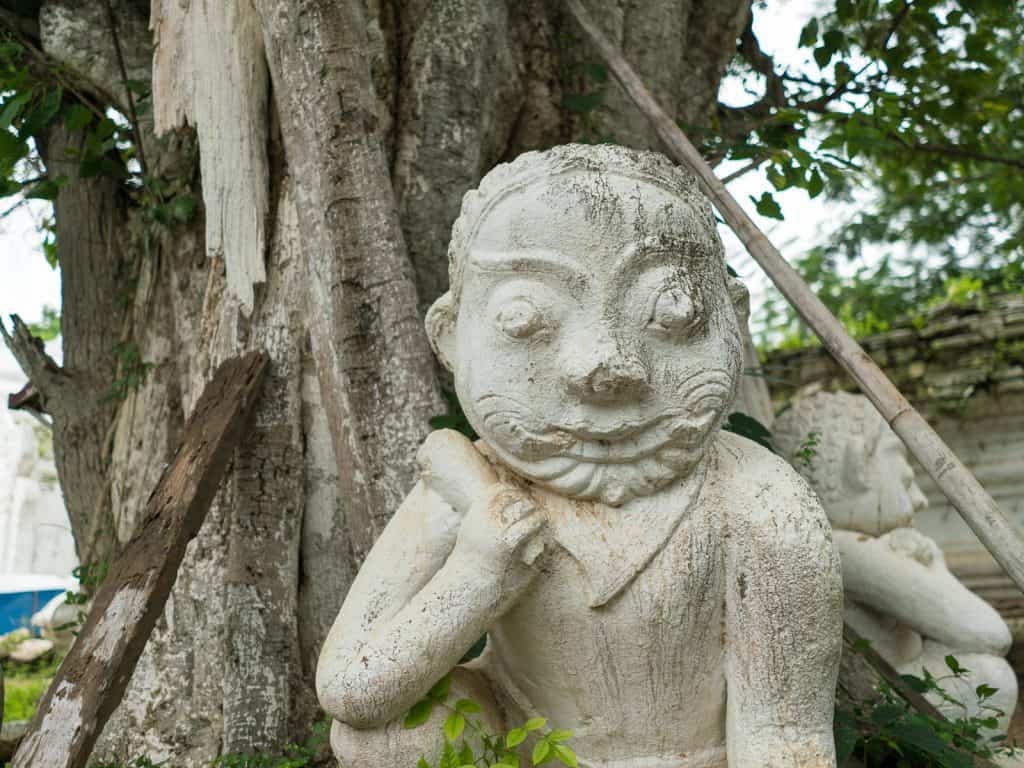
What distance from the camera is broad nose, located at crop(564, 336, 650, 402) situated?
92.7 inches

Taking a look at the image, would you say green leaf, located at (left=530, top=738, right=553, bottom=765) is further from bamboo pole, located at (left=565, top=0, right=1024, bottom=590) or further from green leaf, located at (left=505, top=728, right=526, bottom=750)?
bamboo pole, located at (left=565, top=0, right=1024, bottom=590)

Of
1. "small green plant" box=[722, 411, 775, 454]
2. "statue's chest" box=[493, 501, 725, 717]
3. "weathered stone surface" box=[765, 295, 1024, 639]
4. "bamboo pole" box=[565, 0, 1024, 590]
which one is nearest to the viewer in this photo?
"statue's chest" box=[493, 501, 725, 717]

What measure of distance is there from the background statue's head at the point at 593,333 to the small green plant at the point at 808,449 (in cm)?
205

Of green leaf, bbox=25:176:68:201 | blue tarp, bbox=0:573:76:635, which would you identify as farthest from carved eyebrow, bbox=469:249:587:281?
blue tarp, bbox=0:573:76:635

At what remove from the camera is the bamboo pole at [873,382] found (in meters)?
2.74

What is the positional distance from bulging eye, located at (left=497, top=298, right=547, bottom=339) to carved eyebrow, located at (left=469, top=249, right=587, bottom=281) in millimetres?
73

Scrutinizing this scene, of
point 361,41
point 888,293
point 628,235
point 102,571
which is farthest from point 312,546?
point 888,293

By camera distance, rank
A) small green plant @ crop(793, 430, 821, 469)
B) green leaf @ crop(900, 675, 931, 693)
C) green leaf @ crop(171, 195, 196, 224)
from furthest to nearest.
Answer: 1. green leaf @ crop(171, 195, 196, 224)
2. small green plant @ crop(793, 430, 821, 469)
3. green leaf @ crop(900, 675, 931, 693)

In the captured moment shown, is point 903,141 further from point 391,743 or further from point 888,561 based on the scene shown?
point 391,743

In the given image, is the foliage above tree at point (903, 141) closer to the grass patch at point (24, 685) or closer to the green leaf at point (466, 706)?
the green leaf at point (466, 706)

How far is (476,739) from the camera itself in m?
2.52

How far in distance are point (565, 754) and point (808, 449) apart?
7.93 ft

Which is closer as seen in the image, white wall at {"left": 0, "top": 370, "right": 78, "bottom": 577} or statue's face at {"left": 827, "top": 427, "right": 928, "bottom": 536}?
statue's face at {"left": 827, "top": 427, "right": 928, "bottom": 536}

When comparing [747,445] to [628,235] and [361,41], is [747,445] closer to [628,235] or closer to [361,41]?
[628,235]
